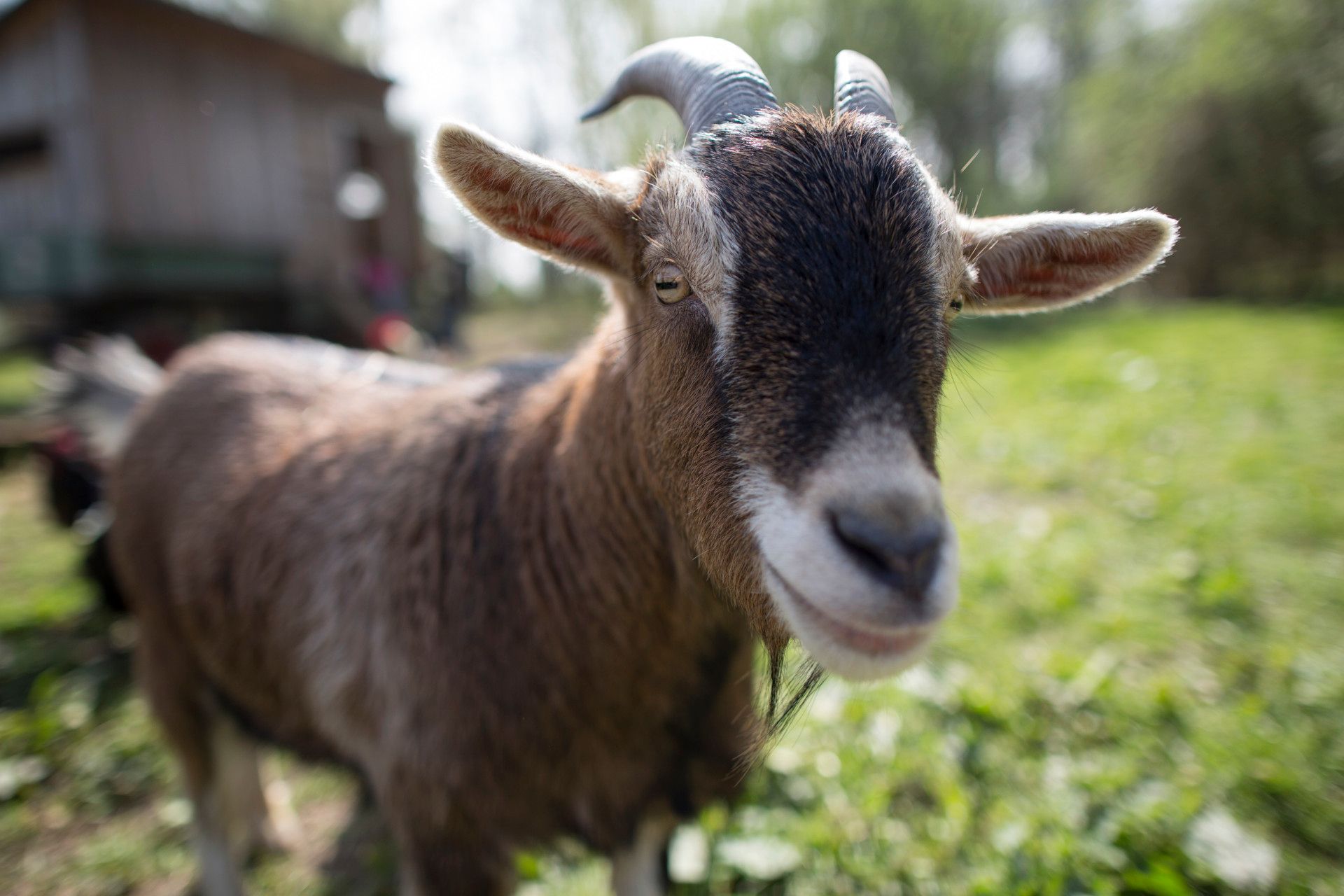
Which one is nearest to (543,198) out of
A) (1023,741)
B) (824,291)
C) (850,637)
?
(824,291)

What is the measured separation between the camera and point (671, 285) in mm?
1741

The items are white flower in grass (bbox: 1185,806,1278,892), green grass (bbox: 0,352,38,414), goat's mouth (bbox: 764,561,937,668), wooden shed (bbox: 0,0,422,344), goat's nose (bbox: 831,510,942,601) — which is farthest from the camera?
green grass (bbox: 0,352,38,414)

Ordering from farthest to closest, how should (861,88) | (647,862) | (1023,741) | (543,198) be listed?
1. (1023,741)
2. (647,862)
3. (861,88)
4. (543,198)

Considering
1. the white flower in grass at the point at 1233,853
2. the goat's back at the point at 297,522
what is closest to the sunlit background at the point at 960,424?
the white flower in grass at the point at 1233,853

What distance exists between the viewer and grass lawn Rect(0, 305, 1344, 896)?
2.59m

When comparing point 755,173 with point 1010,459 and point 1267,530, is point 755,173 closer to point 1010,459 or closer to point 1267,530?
point 1267,530

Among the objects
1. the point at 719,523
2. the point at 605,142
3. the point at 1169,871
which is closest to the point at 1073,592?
the point at 1169,871

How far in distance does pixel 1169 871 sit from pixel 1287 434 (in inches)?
220

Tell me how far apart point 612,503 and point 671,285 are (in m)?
0.70

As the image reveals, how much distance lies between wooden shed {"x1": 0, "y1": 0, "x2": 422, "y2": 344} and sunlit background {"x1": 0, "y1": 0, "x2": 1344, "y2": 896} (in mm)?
49

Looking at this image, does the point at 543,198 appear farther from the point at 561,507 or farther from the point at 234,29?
the point at 234,29

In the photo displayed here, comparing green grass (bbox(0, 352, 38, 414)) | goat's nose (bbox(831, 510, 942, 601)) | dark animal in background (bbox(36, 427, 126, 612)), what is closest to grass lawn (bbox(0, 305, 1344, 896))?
dark animal in background (bbox(36, 427, 126, 612))

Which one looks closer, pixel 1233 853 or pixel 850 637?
pixel 850 637

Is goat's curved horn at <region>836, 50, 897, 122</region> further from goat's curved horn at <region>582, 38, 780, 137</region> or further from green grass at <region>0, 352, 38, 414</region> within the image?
green grass at <region>0, 352, 38, 414</region>
